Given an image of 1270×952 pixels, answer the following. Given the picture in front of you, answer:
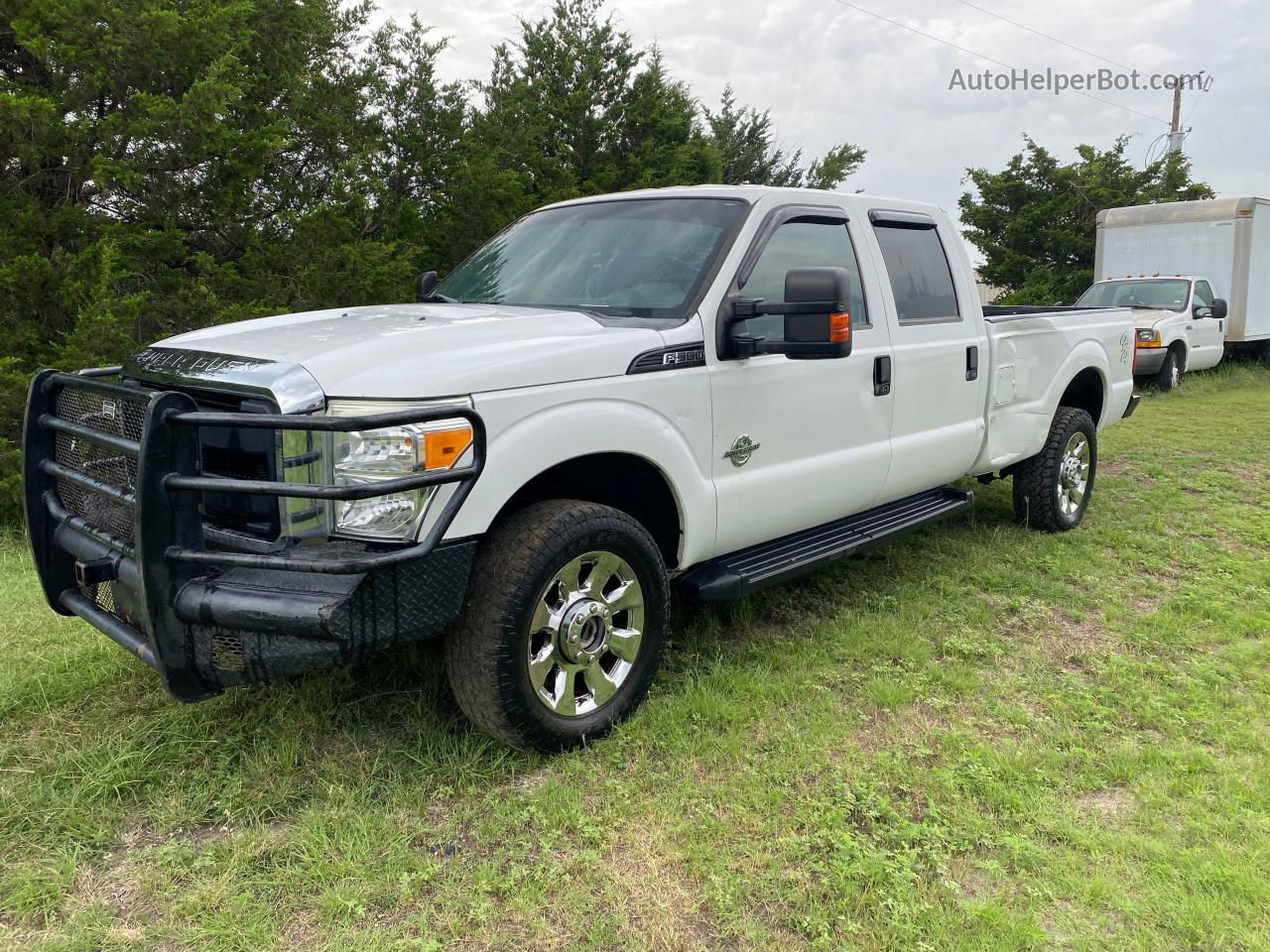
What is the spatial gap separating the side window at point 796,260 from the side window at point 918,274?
29 centimetres

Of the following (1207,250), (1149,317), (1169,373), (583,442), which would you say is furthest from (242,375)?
(1207,250)

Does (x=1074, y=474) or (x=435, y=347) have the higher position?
(x=435, y=347)

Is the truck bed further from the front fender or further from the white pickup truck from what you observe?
the front fender

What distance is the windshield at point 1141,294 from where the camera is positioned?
14055 mm

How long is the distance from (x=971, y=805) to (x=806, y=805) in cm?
51

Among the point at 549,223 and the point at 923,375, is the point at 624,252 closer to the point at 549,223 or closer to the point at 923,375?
the point at 549,223

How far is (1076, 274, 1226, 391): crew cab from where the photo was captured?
1325cm

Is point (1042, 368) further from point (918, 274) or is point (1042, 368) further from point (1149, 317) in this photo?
point (1149, 317)

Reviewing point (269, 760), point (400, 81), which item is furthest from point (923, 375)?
point (400, 81)

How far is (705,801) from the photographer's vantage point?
2.89 m

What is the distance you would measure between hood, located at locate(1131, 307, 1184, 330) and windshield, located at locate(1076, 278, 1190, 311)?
0.66 ft

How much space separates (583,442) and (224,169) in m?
6.25

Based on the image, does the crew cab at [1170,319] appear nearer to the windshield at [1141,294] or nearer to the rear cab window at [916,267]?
the windshield at [1141,294]

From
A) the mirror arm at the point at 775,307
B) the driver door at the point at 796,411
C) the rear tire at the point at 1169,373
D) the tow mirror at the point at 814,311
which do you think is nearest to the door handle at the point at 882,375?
the driver door at the point at 796,411
